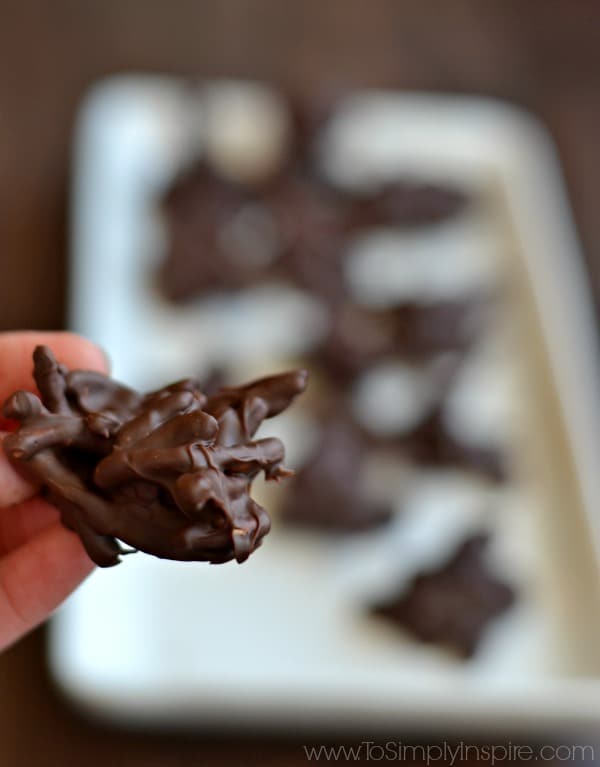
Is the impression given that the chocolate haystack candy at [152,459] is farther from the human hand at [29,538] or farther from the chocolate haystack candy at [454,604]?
the chocolate haystack candy at [454,604]

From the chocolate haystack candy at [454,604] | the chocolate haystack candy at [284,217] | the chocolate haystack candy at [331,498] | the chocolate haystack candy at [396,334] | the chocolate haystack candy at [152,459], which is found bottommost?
the chocolate haystack candy at [454,604]

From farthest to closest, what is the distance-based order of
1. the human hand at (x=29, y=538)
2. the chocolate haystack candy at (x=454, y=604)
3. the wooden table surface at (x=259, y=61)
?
the wooden table surface at (x=259, y=61) → the chocolate haystack candy at (x=454, y=604) → the human hand at (x=29, y=538)

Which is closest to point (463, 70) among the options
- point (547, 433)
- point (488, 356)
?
point (488, 356)

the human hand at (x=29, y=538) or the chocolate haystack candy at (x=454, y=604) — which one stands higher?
the human hand at (x=29, y=538)

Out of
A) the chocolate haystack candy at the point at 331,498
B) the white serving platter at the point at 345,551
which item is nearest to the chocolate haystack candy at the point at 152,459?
the white serving platter at the point at 345,551

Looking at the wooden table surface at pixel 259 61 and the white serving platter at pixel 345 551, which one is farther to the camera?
the wooden table surface at pixel 259 61

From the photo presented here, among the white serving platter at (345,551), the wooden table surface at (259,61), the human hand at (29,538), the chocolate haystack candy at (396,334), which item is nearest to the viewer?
the human hand at (29,538)
